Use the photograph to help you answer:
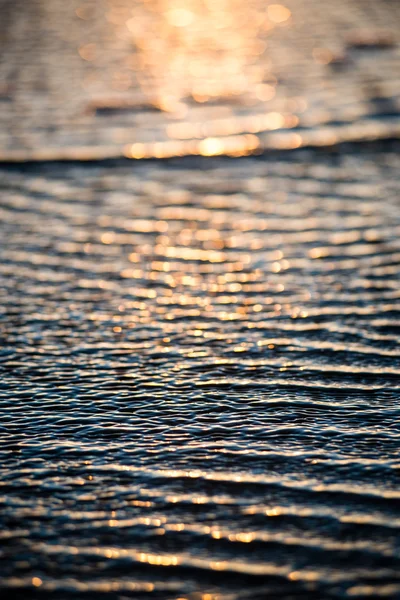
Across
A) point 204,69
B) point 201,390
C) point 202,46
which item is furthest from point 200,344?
point 202,46

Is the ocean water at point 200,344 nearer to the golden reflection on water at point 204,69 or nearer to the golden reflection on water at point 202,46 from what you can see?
the golden reflection on water at point 204,69

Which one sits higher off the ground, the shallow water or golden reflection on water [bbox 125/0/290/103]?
the shallow water

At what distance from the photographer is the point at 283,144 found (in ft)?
12.8

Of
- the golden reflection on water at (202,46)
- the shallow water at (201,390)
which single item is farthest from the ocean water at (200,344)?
the golden reflection on water at (202,46)

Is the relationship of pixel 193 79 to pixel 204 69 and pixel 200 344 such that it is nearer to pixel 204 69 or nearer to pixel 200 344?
pixel 204 69

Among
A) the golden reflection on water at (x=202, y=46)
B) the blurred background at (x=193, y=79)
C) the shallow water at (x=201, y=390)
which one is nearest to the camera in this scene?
the shallow water at (x=201, y=390)

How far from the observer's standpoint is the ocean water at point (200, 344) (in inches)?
55.0

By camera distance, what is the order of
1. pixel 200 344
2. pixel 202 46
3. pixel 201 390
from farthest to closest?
pixel 202 46 → pixel 200 344 → pixel 201 390

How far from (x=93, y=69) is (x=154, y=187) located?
228 cm

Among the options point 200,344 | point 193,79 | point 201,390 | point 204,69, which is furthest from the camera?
point 204,69

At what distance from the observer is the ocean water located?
140cm

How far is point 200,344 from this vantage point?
83.7 inches

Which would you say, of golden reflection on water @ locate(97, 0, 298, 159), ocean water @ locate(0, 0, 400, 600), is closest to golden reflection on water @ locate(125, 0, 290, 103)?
golden reflection on water @ locate(97, 0, 298, 159)

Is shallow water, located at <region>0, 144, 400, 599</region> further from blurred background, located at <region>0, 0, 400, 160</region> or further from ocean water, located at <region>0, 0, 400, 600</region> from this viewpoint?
Result: blurred background, located at <region>0, 0, 400, 160</region>
